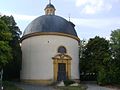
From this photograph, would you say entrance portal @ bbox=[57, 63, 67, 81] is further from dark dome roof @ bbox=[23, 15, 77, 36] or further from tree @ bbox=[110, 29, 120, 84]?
tree @ bbox=[110, 29, 120, 84]

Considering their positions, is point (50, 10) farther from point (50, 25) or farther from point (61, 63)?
point (61, 63)

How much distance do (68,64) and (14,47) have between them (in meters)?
8.17

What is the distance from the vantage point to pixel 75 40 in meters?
44.5

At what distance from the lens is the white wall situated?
4147cm

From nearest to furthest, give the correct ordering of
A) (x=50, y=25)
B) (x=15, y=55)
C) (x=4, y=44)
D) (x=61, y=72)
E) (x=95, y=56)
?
1. (x=4, y=44)
2. (x=61, y=72)
3. (x=15, y=55)
4. (x=50, y=25)
5. (x=95, y=56)

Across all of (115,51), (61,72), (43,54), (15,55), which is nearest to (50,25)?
(43,54)

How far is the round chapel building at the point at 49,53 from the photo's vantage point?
136ft

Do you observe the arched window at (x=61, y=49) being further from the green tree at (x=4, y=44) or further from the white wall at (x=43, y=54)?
the green tree at (x=4, y=44)

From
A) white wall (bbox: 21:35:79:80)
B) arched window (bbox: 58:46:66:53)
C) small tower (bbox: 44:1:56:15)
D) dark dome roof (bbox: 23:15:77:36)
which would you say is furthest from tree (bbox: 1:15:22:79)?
arched window (bbox: 58:46:66:53)

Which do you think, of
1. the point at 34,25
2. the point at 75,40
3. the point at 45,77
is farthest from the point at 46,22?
the point at 45,77

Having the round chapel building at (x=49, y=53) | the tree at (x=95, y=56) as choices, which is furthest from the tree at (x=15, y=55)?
the tree at (x=95, y=56)

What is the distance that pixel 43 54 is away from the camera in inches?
1649

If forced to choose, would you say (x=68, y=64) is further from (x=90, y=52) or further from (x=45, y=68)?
(x=90, y=52)

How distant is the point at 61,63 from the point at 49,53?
7.56 feet
